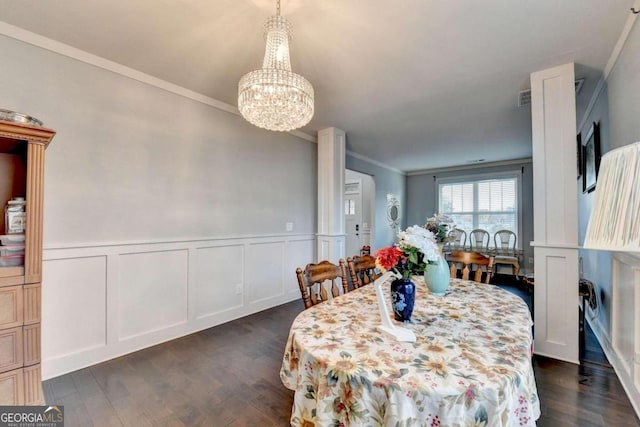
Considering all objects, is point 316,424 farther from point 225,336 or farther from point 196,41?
point 196,41

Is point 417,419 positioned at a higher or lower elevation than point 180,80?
lower

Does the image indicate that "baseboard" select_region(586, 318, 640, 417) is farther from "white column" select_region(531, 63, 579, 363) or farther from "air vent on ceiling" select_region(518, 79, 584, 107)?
"air vent on ceiling" select_region(518, 79, 584, 107)

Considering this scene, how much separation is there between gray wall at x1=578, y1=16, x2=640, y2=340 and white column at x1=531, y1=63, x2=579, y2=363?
0.26m

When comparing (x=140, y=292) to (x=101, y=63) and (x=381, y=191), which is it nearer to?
(x=101, y=63)

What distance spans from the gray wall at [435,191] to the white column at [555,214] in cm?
387

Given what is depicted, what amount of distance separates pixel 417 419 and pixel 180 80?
301cm

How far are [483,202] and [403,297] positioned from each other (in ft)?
19.5

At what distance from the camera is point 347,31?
1.90 meters

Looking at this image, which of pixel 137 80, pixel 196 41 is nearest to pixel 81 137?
pixel 137 80

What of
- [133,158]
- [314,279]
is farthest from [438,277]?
[133,158]

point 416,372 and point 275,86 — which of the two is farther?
point 275,86

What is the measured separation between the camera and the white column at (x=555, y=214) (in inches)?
87.5

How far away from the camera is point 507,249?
557 cm

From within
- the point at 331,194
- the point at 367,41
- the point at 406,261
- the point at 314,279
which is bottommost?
the point at 314,279
